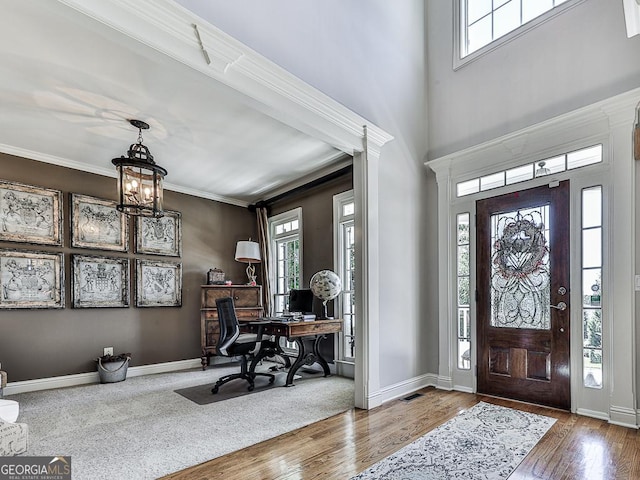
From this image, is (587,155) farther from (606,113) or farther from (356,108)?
(356,108)

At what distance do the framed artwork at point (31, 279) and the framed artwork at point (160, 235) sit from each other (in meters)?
1.02

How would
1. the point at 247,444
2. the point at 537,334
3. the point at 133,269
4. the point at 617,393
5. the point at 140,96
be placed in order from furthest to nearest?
the point at 133,269 → the point at 537,334 → the point at 140,96 → the point at 617,393 → the point at 247,444

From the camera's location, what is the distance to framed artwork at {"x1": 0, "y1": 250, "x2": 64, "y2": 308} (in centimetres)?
407

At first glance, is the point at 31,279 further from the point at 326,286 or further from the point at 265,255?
the point at 326,286

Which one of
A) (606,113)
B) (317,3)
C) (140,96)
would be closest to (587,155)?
(606,113)

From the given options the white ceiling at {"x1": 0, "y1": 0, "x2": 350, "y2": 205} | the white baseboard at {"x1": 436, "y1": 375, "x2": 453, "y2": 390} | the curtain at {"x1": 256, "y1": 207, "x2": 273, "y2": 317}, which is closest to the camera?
the white ceiling at {"x1": 0, "y1": 0, "x2": 350, "y2": 205}

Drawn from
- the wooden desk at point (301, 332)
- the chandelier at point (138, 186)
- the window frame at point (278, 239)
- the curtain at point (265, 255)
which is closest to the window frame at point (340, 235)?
the wooden desk at point (301, 332)

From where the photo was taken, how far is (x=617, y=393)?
9.49ft

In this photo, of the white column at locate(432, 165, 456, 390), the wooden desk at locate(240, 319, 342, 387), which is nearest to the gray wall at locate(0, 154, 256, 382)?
the wooden desk at locate(240, 319, 342, 387)

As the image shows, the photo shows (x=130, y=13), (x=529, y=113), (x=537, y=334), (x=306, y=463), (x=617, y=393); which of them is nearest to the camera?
(x=130, y=13)

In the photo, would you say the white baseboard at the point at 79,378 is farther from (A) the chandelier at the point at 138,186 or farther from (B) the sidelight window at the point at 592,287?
(B) the sidelight window at the point at 592,287

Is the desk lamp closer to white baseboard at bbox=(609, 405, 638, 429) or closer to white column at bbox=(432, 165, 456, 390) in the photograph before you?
white column at bbox=(432, 165, 456, 390)

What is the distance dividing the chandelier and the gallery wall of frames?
1.95 meters

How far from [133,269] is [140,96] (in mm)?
2813
